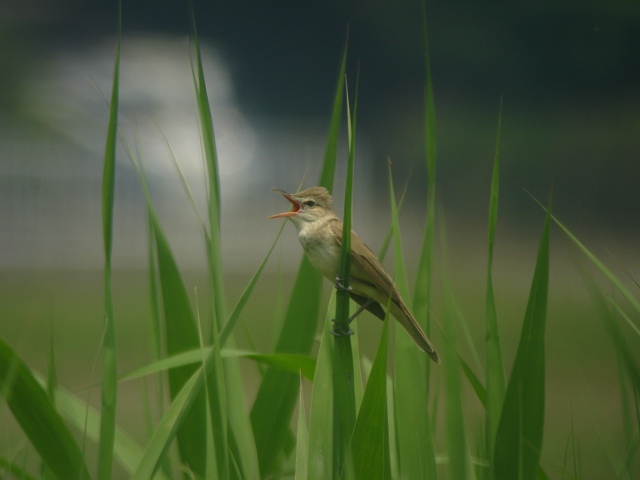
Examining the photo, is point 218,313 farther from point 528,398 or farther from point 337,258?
point 528,398

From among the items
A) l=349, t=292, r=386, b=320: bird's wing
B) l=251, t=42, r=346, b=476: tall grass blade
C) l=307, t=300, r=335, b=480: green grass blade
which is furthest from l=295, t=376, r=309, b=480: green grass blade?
l=349, t=292, r=386, b=320: bird's wing

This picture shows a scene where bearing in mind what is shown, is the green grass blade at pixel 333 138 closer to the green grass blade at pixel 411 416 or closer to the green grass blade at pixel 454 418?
the green grass blade at pixel 411 416

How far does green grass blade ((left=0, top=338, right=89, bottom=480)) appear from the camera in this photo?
1.73ft

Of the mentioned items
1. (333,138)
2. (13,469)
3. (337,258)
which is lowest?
(13,469)

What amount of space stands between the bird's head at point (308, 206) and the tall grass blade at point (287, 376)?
0.09m

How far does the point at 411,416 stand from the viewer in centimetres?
60

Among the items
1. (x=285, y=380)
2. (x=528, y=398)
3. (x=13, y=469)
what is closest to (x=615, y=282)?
(x=528, y=398)

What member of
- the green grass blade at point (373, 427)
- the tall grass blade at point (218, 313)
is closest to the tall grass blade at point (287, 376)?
the tall grass blade at point (218, 313)

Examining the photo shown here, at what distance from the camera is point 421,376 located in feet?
2.04

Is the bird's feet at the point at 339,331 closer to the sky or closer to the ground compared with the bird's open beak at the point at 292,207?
closer to the ground

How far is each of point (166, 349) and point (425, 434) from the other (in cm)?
30

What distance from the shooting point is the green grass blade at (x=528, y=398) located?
584 millimetres

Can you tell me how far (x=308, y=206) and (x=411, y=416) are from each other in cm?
34

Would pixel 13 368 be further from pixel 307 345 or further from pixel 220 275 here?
pixel 307 345
